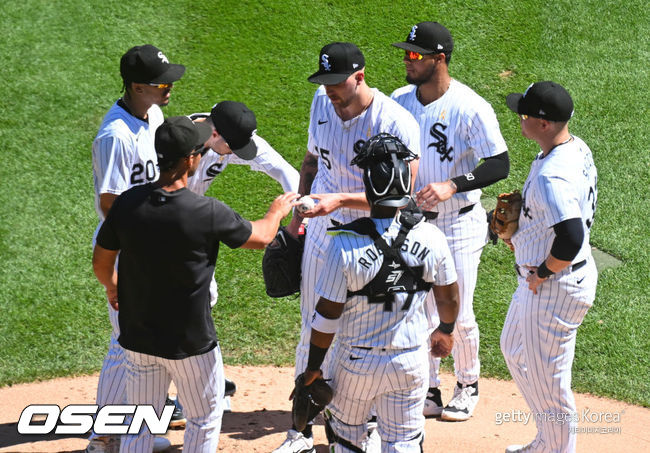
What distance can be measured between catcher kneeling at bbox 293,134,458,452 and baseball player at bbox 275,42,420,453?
729 millimetres

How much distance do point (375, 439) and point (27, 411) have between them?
218 centimetres

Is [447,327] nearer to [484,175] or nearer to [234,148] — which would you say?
[484,175]

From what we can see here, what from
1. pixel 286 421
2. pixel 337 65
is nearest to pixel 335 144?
pixel 337 65

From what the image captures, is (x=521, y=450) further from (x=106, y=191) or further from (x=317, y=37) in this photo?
(x=317, y=37)

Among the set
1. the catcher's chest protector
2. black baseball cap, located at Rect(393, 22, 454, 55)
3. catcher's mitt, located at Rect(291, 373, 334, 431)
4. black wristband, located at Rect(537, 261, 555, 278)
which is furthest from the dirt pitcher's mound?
black baseball cap, located at Rect(393, 22, 454, 55)

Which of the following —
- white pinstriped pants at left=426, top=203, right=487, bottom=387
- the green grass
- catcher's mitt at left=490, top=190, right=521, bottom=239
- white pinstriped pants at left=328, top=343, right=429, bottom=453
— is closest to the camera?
white pinstriped pants at left=328, top=343, right=429, bottom=453

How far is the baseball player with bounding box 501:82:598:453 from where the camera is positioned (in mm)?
4270

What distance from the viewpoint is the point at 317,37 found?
9.69 metres

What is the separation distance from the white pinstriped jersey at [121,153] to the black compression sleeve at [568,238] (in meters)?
2.15

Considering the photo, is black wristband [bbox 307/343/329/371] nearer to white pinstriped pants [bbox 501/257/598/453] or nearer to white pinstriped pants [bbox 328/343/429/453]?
white pinstriped pants [bbox 328/343/429/453]

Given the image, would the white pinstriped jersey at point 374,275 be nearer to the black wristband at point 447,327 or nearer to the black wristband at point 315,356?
the black wristband at point 315,356

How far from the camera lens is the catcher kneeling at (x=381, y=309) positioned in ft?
12.2

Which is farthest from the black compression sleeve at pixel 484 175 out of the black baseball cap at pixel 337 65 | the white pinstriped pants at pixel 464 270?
the black baseball cap at pixel 337 65

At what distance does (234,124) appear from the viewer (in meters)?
4.72
